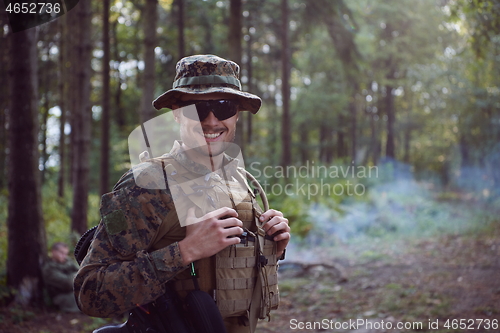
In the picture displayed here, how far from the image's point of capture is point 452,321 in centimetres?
574

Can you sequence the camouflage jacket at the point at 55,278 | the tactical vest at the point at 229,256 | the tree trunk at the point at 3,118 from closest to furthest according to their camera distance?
the tactical vest at the point at 229,256 < the camouflage jacket at the point at 55,278 < the tree trunk at the point at 3,118

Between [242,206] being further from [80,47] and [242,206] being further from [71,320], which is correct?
[80,47]

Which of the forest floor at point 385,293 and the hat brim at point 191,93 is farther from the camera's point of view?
the forest floor at point 385,293

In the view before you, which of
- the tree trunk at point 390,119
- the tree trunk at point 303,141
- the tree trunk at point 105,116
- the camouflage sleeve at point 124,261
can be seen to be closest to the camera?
the camouflage sleeve at point 124,261

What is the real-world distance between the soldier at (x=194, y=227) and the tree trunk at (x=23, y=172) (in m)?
4.23

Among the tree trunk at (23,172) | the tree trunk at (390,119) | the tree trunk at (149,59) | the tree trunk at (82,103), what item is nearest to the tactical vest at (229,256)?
the tree trunk at (23,172)

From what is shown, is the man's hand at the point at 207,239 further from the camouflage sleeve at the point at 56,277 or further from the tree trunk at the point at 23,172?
the camouflage sleeve at the point at 56,277

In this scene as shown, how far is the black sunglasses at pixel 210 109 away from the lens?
2.25m

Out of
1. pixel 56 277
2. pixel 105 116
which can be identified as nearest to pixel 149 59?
pixel 105 116

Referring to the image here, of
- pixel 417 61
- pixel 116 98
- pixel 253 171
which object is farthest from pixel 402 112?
pixel 253 171

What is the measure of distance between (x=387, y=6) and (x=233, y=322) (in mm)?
21013

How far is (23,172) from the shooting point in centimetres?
577

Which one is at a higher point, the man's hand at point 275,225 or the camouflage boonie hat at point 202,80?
the camouflage boonie hat at point 202,80

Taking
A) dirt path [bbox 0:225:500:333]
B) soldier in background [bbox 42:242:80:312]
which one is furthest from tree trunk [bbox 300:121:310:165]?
soldier in background [bbox 42:242:80:312]
